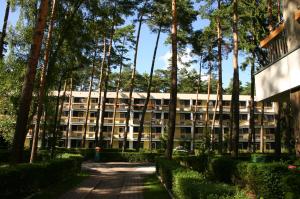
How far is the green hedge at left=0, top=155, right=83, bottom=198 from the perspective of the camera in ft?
31.0

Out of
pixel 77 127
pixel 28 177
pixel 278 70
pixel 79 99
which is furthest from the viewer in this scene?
pixel 79 99

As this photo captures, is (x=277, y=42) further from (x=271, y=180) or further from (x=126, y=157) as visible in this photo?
(x=126, y=157)

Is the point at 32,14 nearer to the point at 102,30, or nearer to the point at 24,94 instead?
the point at 102,30

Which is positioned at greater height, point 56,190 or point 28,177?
point 28,177

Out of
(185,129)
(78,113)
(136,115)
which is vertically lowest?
(185,129)

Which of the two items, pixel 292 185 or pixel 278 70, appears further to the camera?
pixel 278 70

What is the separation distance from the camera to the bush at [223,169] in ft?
48.8

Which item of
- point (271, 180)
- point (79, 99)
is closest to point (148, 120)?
point (79, 99)

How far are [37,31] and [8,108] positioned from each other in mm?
16680

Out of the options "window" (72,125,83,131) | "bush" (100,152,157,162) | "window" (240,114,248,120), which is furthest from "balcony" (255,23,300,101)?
"window" (240,114,248,120)

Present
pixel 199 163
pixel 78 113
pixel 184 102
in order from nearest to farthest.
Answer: pixel 199 163 → pixel 78 113 → pixel 184 102

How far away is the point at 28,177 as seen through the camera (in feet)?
36.6

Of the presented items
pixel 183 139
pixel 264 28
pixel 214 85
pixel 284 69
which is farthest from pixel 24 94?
pixel 214 85

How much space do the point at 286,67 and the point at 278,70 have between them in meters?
0.80
